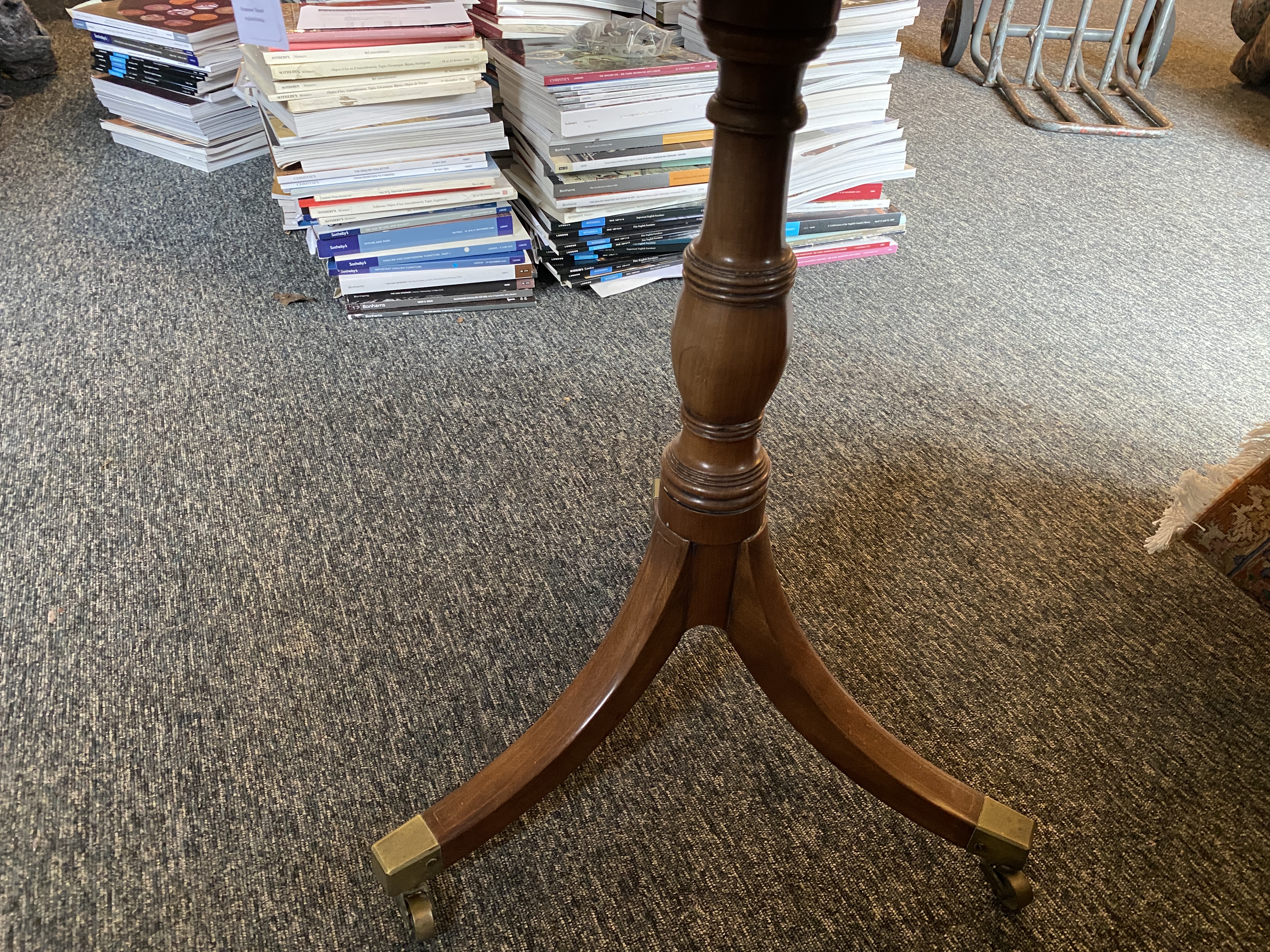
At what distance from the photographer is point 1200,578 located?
1.08 metres

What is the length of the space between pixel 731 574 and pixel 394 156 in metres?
0.94

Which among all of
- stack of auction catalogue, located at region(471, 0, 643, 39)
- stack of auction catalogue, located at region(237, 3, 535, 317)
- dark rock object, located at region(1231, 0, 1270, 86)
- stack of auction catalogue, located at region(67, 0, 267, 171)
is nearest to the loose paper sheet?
stack of auction catalogue, located at region(237, 3, 535, 317)

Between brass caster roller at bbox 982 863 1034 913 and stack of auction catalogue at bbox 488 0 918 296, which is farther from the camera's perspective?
stack of auction catalogue at bbox 488 0 918 296

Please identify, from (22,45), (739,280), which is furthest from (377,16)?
(22,45)

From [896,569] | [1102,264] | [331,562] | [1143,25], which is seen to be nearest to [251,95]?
[331,562]

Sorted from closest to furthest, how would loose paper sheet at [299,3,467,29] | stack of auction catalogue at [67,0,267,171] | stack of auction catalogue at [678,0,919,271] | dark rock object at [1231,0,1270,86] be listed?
1. loose paper sheet at [299,3,467,29]
2. stack of auction catalogue at [678,0,919,271]
3. stack of auction catalogue at [67,0,267,171]
4. dark rock object at [1231,0,1270,86]

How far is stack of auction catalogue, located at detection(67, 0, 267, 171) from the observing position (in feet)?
5.97

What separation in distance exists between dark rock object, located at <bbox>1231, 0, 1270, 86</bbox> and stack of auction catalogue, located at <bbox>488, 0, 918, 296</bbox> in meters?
1.48

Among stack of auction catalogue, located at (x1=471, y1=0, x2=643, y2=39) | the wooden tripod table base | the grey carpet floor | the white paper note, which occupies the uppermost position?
the white paper note

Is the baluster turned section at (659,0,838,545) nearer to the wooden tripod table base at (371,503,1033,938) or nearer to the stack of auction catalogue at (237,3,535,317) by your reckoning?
the wooden tripod table base at (371,503,1033,938)

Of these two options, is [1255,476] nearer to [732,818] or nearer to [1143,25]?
[732,818]

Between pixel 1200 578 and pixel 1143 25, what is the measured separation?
1901 millimetres

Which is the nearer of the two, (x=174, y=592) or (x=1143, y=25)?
(x=174, y=592)

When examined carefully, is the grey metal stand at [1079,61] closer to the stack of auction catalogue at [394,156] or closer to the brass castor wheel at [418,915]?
the stack of auction catalogue at [394,156]
